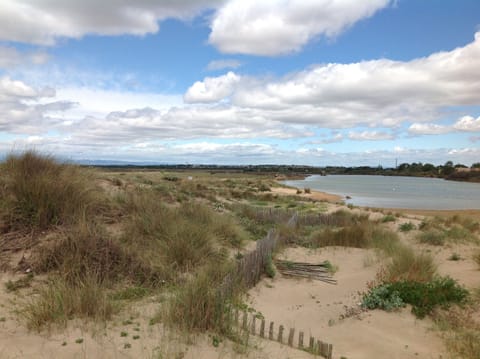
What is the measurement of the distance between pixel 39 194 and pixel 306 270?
19.9ft

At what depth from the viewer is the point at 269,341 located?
4.48 meters

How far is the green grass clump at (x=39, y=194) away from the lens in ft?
23.2

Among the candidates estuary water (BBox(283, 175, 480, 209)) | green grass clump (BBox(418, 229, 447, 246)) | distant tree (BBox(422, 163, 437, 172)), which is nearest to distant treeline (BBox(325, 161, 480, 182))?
distant tree (BBox(422, 163, 437, 172))

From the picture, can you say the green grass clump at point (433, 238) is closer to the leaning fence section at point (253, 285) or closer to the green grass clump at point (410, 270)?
the green grass clump at point (410, 270)

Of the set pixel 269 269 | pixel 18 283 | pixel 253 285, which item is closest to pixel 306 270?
pixel 269 269

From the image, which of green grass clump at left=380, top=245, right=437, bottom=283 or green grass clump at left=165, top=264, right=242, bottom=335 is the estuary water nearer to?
green grass clump at left=380, top=245, right=437, bottom=283

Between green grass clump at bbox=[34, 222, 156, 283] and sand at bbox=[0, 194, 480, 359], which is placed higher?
green grass clump at bbox=[34, 222, 156, 283]

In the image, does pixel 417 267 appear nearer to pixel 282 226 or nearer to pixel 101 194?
pixel 282 226

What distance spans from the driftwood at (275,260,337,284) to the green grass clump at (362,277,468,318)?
81.0 inches

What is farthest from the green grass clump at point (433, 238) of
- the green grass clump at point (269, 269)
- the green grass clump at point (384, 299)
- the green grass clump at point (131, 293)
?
the green grass clump at point (131, 293)

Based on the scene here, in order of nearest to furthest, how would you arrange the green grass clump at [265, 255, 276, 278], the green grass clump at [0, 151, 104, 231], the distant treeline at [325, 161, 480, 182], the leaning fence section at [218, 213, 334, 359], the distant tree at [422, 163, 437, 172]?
1. the leaning fence section at [218, 213, 334, 359]
2. the green grass clump at [0, 151, 104, 231]
3. the green grass clump at [265, 255, 276, 278]
4. the distant treeline at [325, 161, 480, 182]
5. the distant tree at [422, 163, 437, 172]

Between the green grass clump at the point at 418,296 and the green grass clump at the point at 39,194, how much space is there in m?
5.54

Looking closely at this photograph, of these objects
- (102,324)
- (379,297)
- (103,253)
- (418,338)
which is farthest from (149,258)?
(418,338)

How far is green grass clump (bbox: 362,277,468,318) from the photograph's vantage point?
5598 mm
